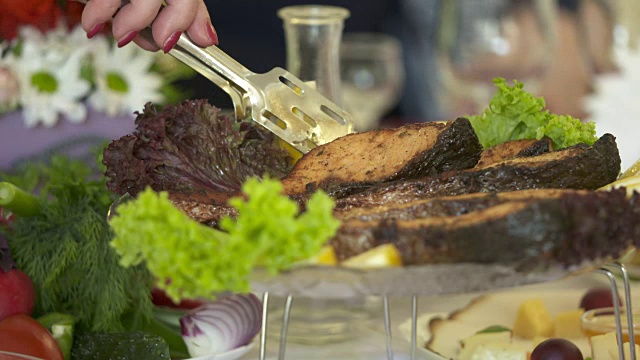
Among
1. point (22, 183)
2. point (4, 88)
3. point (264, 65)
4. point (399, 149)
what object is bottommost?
point (399, 149)

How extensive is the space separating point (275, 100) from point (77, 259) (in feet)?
2.03

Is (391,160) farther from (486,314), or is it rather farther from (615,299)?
(486,314)

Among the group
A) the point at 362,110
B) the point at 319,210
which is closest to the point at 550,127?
the point at 319,210

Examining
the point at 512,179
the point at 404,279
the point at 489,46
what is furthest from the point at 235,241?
the point at 489,46

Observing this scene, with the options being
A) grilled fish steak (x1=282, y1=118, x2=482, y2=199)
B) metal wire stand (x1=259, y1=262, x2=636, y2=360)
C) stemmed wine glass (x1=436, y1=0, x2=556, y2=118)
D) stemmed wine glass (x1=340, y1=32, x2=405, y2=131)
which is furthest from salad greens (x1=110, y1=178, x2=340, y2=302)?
stemmed wine glass (x1=340, y1=32, x2=405, y2=131)

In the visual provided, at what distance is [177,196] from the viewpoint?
152cm

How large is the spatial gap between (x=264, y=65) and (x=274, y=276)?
374cm

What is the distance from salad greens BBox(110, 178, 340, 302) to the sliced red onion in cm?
90

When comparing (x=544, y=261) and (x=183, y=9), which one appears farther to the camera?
(x=183, y=9)

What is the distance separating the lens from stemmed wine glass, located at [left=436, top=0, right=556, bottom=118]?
2928mm

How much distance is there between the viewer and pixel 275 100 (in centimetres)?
185

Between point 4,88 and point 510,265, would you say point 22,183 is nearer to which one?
point 4,88

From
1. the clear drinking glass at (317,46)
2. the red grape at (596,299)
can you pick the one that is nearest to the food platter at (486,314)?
the red grape at (596,299)

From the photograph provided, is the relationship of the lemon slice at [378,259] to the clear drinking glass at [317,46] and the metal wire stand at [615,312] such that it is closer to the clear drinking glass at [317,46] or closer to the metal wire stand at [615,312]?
the metal wire stand at [615,312]
